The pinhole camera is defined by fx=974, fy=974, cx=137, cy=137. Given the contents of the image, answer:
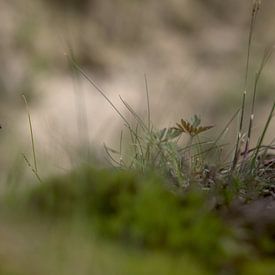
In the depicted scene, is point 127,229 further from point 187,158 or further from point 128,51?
point 128,51

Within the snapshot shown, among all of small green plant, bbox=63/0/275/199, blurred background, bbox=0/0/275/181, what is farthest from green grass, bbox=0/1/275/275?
blurred background, bbox=0/0/275/181

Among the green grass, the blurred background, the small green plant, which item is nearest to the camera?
the green grass

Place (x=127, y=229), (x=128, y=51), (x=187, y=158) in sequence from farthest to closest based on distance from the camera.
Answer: (x=128, y=51)
(x=187, y=158)
(x=127, y=229)

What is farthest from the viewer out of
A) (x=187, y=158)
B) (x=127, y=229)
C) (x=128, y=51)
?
(x=128, y=51)

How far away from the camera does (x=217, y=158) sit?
2602mm

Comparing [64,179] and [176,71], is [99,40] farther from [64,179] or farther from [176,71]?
[64,179]

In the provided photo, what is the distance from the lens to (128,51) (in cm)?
977

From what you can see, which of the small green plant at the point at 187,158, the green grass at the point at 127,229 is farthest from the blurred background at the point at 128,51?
the green grass at the point at 127,229

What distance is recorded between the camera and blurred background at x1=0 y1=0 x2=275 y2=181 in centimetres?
868

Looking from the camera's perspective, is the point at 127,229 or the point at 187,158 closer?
the point at 127,229

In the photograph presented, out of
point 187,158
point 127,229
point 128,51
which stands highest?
point 128,51

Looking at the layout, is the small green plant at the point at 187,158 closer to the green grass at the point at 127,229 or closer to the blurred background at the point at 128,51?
the green grass at the point at 127,229

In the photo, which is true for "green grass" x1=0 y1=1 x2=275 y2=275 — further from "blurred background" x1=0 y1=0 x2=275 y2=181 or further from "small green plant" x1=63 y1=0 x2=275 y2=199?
"blurred background" x1=0 y1=0 x2=275 y2=181

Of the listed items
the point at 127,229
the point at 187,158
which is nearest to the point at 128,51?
the point at 187,158
